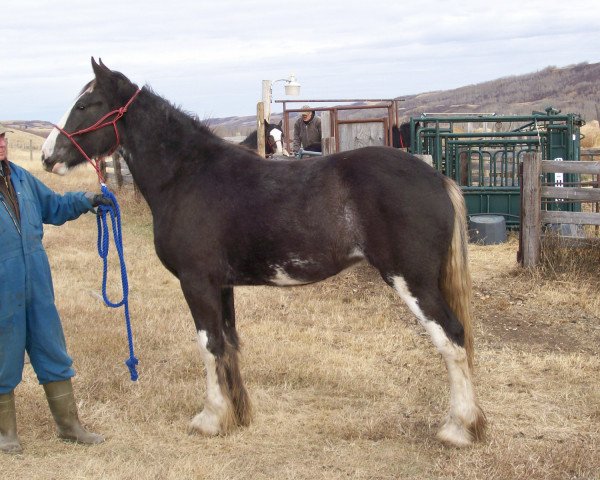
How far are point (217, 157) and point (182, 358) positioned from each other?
6.70 ft

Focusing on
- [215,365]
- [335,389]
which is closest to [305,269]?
[215,365]

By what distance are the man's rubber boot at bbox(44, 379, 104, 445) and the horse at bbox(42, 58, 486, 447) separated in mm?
710

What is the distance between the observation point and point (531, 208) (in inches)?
320

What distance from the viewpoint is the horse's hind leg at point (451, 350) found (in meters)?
4.21

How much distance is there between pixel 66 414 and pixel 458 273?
266 cm

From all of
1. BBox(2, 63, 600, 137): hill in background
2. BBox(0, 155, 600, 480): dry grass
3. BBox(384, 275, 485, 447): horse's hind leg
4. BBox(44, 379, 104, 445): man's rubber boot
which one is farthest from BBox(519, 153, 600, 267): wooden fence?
BBox(2, 63, 600, 137): hill in background

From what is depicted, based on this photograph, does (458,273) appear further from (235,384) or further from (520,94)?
(520,94)

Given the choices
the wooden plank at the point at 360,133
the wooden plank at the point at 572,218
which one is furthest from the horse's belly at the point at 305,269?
the wooden plank at the point at 360,133

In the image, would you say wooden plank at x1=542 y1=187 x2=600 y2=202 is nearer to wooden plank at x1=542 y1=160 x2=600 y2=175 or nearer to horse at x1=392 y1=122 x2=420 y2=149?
wooden plank at x1=542 y1=160 x2=600 y2=175

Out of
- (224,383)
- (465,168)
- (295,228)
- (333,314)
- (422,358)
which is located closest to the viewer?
(295,228)

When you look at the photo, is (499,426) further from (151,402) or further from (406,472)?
(151,402)

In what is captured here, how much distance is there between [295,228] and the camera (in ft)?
14.2

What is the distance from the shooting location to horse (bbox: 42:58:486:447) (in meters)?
4.21

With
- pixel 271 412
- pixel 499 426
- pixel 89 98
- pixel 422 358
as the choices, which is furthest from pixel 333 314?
pixel 89 98
